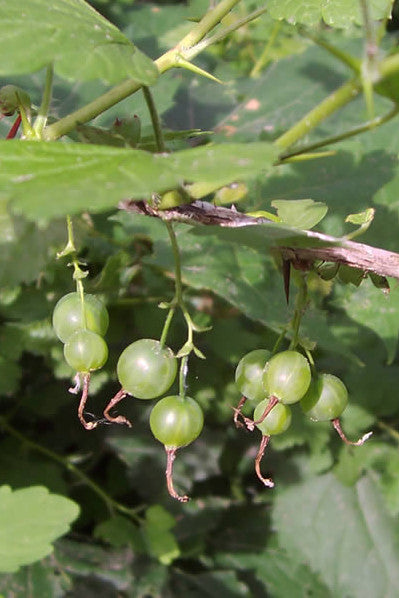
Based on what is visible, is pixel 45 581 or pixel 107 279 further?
pixel 45 581

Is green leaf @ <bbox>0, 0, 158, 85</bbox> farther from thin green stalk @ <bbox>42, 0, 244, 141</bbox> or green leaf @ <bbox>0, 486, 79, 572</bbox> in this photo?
green leaf @ <bbox>0, 486, 79, 572</bbox>

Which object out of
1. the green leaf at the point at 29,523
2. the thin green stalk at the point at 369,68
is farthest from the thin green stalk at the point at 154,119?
the green leaf at the point at 29,523

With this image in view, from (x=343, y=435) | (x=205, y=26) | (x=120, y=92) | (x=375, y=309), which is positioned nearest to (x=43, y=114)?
(x=120, y=92)

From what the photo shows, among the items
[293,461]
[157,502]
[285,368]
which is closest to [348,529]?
[293,461]

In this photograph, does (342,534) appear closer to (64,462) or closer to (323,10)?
(64,462)

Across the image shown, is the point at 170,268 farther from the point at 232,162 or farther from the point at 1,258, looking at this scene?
the point at 232,162

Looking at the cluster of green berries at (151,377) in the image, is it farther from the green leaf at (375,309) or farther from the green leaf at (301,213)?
the green leaf at (375,309)

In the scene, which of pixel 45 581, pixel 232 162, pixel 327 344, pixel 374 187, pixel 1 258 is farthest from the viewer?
pixel 45 581
